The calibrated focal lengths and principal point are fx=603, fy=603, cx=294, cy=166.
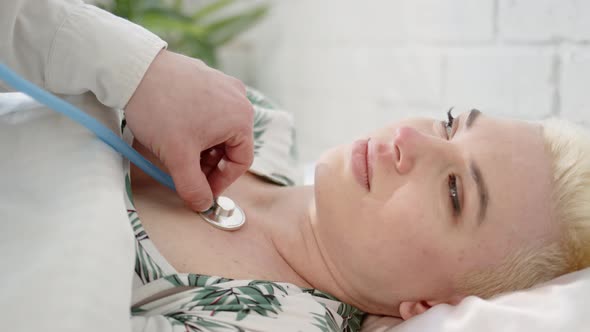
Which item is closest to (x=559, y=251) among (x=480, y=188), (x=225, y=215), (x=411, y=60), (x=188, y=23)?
(x=480, y=188)

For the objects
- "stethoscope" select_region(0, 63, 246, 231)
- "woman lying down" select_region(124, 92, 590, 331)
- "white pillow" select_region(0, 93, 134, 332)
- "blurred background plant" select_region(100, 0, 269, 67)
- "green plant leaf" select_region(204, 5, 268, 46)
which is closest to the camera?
"white pillow" select_region(0, 93, 134, 332)

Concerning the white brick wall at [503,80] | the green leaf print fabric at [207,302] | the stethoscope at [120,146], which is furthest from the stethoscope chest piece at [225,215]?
the white brick wall at [503,80]

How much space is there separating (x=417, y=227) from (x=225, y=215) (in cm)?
25

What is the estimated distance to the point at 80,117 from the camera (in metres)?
0.67

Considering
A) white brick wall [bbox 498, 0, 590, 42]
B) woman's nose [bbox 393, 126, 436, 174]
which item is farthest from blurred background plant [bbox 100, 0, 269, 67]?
woman's nose [bbox 393, 126, 436, 174]

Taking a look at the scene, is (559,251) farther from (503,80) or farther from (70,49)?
(70,49)

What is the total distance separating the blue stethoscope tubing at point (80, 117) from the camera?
604 millimetres

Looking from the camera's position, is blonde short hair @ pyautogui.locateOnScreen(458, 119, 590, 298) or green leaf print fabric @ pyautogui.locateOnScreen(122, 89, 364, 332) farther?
blonde short hair @ pyautogui.locateOnScreen(458, 119, 590, 298)

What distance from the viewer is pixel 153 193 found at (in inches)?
32.0

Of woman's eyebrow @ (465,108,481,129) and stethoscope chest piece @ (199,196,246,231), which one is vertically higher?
woman's eyebrow @ (465,108,481,129)

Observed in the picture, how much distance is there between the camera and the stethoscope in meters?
0.61

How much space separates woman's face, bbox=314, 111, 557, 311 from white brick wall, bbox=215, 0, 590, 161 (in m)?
0.31

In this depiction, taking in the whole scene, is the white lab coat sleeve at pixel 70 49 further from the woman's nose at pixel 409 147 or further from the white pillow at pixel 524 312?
the white pillow at pixel 524 312

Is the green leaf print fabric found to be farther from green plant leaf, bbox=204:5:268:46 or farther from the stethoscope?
green plant leaf, bbox=204:5:268:46
